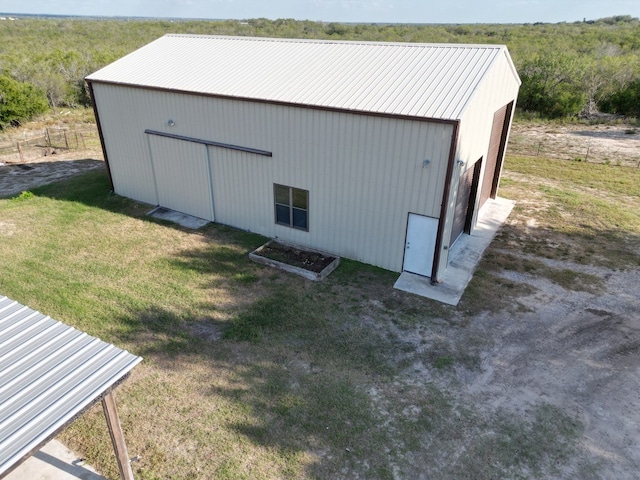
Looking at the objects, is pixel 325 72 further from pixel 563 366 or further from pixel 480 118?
pixel 563 366

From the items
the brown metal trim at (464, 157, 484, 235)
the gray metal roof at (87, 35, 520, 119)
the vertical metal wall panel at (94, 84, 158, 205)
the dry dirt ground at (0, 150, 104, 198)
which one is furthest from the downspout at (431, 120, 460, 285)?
the dry dirt ground at (0, 150, 104, 198)

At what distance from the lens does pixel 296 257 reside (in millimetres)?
12781

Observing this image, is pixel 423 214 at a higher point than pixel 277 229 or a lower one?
higher

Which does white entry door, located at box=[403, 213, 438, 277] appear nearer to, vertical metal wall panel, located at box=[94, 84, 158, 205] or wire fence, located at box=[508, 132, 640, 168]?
vertical metal wall panel, located at box=[94, 84, 158, 205]

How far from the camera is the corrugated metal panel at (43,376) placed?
457cm

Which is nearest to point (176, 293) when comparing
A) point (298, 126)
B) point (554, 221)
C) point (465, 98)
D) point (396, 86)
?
point (298, 126)

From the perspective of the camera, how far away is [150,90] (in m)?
14.4

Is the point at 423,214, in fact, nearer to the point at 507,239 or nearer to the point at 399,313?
A: the point at 399,313

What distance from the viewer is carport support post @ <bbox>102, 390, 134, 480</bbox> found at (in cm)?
558

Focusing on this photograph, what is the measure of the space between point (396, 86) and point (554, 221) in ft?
26.2

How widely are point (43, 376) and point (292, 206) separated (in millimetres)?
8812

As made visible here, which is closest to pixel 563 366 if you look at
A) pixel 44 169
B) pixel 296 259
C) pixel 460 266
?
pixel 460 266

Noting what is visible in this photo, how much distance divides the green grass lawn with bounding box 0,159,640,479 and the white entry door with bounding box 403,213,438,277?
70 centimetres

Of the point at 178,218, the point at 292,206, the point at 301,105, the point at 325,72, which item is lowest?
the point at 178,218
